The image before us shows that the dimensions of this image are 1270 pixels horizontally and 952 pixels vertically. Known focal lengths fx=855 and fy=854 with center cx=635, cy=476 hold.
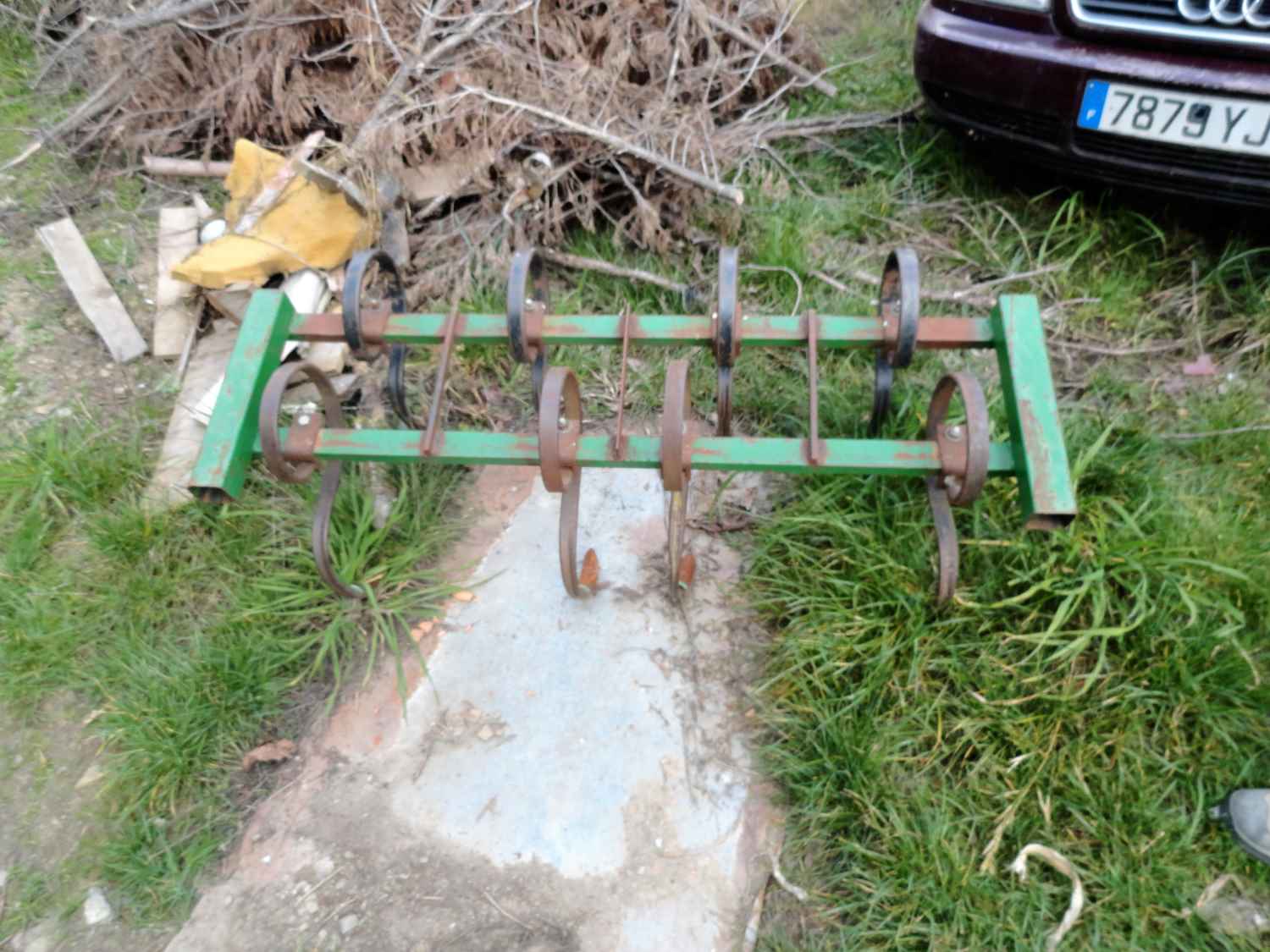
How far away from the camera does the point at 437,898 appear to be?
6.51 feet

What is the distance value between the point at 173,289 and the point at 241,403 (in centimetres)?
153

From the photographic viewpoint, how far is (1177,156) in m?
2.69

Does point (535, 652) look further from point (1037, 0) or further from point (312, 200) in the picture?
point (1037, 0)

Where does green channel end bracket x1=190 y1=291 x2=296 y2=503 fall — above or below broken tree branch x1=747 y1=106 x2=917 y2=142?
above

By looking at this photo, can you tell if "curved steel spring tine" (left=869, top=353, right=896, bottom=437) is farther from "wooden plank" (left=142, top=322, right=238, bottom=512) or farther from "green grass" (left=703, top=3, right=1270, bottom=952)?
"wooden plank" (left=142, top=322, right=238, bottom=512)

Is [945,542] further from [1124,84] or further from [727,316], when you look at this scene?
[1124,84]

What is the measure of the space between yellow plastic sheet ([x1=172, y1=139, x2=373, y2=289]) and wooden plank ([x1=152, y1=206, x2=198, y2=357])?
196mm

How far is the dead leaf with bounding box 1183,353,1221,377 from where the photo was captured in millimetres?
2875

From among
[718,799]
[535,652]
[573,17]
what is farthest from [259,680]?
[573,17]

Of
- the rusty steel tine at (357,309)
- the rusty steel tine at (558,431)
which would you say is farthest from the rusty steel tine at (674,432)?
the rusty steel tine at (357,309)

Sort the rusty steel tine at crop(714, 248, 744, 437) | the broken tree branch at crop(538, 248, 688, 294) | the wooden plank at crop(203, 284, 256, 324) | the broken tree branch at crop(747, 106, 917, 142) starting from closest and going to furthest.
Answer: the rusty steel tine at crop(714, 248, 744, 437), the wooden plank at crop(203, 284, 256, 324), the broken tree branch at crop(538, 248, 688, 294), the broken tree branch at crop(747, 106, 917, 142)

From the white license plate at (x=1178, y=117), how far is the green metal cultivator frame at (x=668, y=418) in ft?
3.56

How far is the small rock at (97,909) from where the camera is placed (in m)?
2.03

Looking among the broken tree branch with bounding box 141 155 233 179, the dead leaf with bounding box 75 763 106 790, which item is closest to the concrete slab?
the dead leaf with bounding box 75 763 106 790
